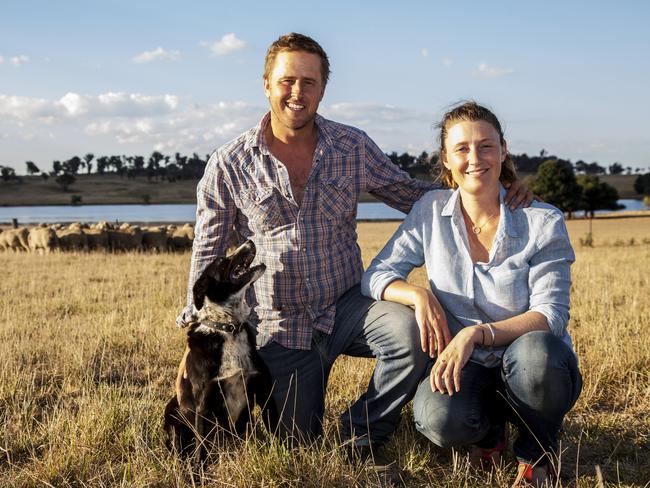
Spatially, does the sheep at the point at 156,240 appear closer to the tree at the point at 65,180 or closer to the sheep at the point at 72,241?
the sheep at the point at 72,241

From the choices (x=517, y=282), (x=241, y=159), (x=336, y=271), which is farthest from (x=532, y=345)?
(x=241, y=159)

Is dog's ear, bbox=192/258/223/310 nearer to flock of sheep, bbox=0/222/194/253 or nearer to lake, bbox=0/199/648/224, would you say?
flock of sheep, bbox=0/222/194/253

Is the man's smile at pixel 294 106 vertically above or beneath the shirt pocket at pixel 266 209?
above

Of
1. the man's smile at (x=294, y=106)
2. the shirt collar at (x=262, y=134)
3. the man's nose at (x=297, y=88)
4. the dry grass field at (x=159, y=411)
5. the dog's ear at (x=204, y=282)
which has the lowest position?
the dry grass field at (x=159, y=411)

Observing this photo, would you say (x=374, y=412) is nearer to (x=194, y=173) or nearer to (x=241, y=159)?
(x=241, y=159)

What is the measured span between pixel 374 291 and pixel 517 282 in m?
0.87

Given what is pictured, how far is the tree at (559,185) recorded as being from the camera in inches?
2361

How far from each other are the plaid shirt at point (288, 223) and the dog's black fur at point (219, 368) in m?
0.33

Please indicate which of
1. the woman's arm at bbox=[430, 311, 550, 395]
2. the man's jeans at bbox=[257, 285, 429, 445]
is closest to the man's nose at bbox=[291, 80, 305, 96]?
the man's jeans at bbox=[257, 285, 429, 445]

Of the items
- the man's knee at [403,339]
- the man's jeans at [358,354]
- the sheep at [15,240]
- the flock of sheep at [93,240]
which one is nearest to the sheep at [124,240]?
the flock of sheep at [93,240]

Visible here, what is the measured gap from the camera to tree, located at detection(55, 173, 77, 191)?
142m

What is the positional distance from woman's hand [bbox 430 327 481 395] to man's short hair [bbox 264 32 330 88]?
6.60 ft

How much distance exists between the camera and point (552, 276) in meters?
3.89

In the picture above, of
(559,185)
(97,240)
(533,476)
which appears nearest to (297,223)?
(533,476)
